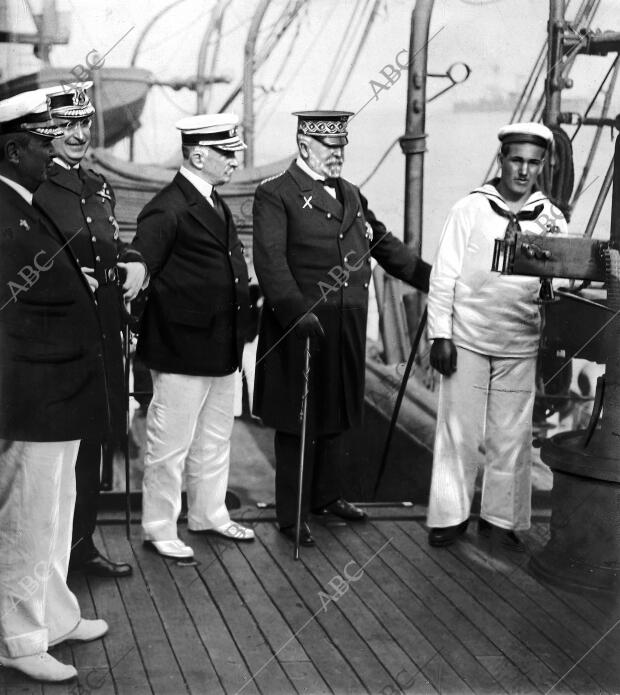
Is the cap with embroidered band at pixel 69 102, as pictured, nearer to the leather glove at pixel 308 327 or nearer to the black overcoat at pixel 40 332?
the black overcoat at pixel 40 332

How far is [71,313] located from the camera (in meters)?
3.96

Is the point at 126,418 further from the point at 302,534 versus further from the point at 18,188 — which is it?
the point at 18,188

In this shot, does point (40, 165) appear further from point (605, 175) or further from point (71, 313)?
point (605, 175)

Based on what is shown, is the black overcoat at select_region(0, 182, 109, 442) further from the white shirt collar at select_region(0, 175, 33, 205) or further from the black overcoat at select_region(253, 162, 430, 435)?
the black overcoat at select_region(253, 162, 430, 435)

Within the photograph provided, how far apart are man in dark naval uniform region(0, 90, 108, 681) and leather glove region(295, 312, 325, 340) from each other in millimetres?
1134

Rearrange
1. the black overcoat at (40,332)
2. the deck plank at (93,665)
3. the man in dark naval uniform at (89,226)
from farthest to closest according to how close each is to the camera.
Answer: the man in dark naval uniform at (89,226) < the deck plank at (93,665) < the black overcoat at (40,332)

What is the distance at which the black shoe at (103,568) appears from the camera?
4.62 m

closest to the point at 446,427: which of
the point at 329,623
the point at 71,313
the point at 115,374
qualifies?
the point at 329,623

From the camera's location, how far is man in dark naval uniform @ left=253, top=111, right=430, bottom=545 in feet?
16.2

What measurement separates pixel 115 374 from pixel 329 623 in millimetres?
1259

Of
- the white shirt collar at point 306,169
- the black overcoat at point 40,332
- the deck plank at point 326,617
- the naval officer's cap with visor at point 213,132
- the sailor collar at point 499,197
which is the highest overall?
the naval officer's cap with visor at point 213,132

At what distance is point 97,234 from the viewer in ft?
13.9

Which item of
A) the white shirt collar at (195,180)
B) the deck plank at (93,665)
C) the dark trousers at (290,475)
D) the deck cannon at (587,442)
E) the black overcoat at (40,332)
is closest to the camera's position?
the black overcoat at (40,332)

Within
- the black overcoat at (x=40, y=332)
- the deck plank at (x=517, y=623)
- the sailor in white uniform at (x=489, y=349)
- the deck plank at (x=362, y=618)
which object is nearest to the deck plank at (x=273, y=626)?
the deck plank at (x=362, y=618)
